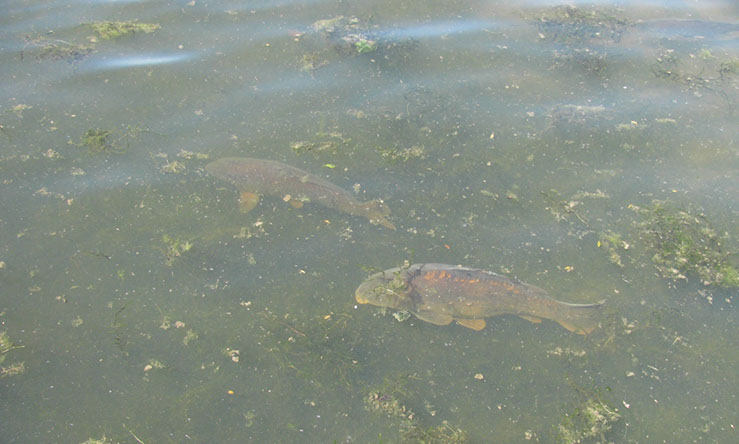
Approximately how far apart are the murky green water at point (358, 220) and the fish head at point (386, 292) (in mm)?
153

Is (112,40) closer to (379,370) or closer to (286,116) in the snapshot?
(286,116)

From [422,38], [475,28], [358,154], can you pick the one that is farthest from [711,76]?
[358,154]

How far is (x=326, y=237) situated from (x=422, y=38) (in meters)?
4.24

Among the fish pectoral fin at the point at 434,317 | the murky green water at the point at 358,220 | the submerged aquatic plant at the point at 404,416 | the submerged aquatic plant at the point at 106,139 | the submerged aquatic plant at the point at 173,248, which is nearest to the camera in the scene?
the submerged aquatic plant at the point at 404,416

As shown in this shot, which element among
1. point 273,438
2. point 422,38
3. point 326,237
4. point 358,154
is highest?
point 422,38

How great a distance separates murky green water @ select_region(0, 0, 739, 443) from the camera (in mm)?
4070

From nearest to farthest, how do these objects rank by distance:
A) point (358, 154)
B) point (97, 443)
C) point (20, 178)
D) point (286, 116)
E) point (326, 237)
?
1. point (97, 443)
2. point (326, 237)
3. point (20, 178)
4. point (358, 154)
5. point (286, 116)

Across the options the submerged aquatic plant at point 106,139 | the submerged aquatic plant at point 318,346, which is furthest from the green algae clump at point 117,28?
the submerged aquatic plant at point 318,346

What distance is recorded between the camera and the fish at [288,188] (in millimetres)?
5348

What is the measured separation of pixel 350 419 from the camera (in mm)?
3957

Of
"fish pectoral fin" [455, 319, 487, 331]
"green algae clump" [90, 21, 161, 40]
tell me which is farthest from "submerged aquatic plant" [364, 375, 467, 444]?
"green algae clump" [90, 21, 161, 40]

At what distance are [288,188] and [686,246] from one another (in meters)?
4.55

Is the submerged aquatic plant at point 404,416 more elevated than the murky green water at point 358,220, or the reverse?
the murky green water at point 358,220

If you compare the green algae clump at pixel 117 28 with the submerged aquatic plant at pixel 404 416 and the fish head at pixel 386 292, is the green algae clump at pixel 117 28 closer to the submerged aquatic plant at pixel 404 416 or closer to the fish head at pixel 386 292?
the fish head at pixel 386 292
